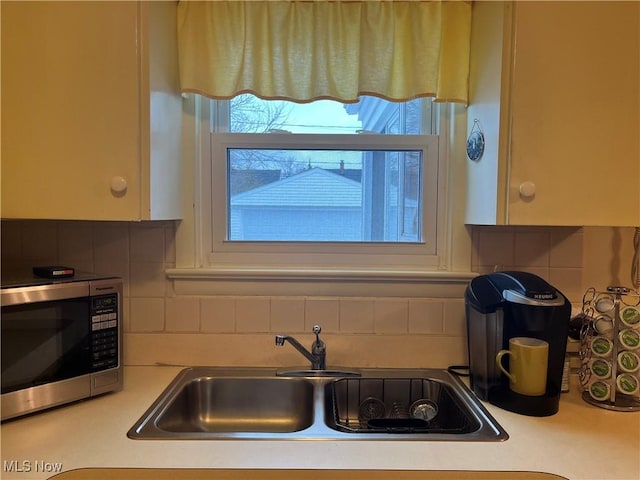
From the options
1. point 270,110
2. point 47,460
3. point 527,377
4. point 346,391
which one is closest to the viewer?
point 47,460

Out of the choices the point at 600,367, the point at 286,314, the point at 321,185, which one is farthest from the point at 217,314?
the point at 600,367

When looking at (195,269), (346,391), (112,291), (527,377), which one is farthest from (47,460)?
(527,377)

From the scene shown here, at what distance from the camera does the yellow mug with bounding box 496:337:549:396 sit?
1.12m

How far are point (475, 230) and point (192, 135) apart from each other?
3.14ft

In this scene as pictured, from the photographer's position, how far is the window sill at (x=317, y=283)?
1453 mm

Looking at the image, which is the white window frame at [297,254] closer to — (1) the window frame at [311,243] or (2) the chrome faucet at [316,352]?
(1) the window frame at [311,243]

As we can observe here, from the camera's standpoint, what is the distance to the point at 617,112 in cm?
115

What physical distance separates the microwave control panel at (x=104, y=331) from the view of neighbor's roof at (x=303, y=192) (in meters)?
0.52

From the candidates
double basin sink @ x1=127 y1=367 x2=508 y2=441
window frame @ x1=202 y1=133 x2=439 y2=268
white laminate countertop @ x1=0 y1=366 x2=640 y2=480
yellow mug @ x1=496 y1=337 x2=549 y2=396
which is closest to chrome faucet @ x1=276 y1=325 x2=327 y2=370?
double basin sink @ x1=127 y1=367 x2=508 y2=441

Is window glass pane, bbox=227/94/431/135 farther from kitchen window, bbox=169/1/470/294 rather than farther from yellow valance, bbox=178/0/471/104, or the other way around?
yellow valance, bbox=178/0/471/104

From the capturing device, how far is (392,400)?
1388mm

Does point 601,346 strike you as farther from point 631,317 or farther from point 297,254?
point 297,254

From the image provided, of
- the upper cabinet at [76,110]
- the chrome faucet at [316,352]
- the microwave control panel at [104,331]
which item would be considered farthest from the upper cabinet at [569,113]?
the microwave control panel at [104,331]

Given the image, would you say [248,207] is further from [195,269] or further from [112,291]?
[112,291]
